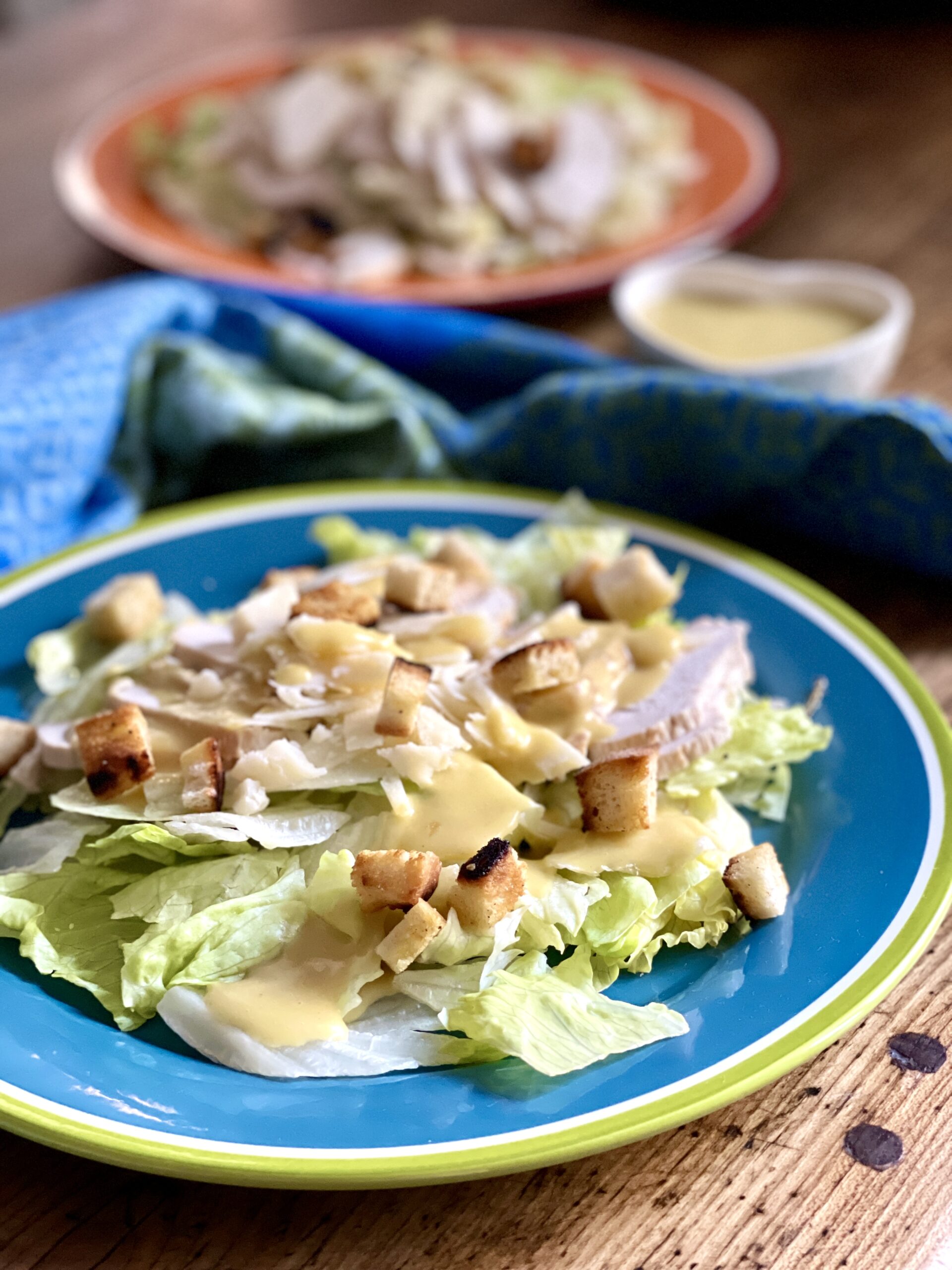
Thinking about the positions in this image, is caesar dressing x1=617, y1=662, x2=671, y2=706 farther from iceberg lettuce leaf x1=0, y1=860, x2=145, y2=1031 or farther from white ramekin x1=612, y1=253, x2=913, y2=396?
white ramekin x1=612, y1=253, x2=913, y2=396

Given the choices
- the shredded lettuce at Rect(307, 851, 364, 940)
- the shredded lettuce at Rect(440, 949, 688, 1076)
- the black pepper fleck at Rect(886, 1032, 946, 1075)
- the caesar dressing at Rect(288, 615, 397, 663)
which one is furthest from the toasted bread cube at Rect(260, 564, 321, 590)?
the black pepper fleck at Rect(886, 1032, 946, 1075)

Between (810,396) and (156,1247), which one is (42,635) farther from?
(810,396)

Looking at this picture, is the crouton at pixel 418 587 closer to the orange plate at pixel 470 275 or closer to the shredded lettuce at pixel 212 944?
the shredded lettuce at pixel 212 944

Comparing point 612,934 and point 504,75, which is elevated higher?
point 504,75

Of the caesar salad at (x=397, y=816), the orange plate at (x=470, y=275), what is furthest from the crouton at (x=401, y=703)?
the orange plate at (x=470, y=275)

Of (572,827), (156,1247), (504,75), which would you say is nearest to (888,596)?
(572,827)
